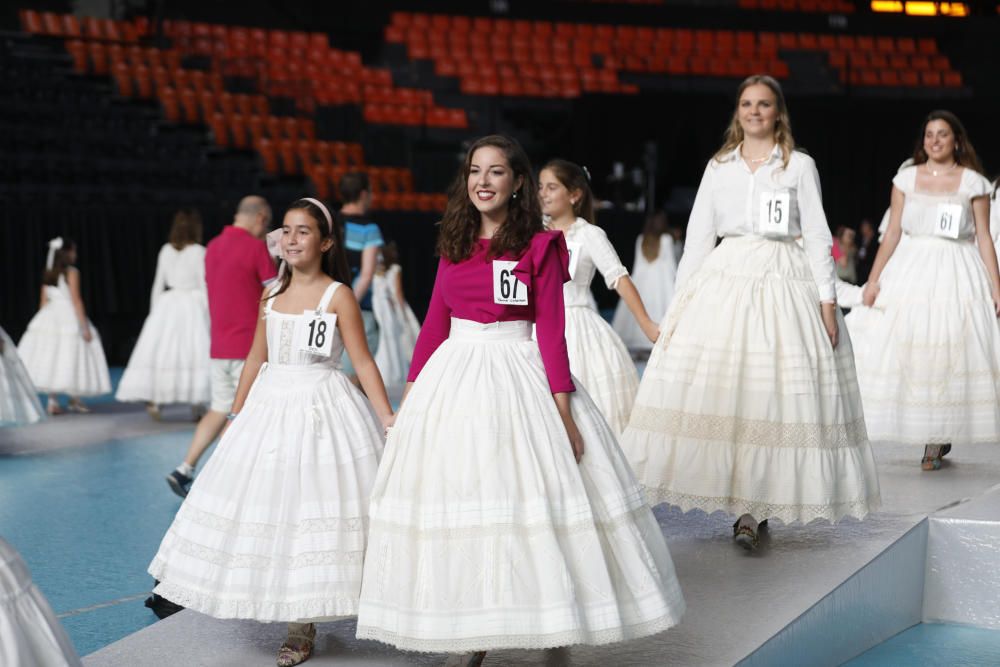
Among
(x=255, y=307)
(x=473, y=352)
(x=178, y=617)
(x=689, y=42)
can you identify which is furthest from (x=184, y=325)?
(x=689, y=42)

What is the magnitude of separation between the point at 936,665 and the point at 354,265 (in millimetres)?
3458

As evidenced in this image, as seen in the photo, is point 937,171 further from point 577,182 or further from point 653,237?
point 653,237

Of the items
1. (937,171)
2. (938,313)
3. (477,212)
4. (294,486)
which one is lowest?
(294,486)

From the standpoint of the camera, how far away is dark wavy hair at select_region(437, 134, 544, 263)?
3020 millimetres

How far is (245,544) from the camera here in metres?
3.16

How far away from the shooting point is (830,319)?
13.6 ft

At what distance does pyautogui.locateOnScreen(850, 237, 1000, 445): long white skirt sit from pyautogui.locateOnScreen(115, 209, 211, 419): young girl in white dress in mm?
4869

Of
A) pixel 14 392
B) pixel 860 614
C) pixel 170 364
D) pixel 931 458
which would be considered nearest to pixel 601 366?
pixel 860 614

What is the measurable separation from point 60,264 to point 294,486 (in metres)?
6.96

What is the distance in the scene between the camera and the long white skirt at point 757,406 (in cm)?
404

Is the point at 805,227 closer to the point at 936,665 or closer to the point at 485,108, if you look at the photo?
the point at 936,665

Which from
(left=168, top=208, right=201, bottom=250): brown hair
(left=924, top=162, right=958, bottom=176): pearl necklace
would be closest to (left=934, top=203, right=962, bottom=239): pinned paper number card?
(left=924, top=162, right=958, bottom=176): pearl necklace

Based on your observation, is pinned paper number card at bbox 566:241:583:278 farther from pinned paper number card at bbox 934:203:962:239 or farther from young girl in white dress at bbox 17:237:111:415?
young girl in white dress at bbox 17:237:111:415

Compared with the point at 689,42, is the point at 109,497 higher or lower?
lower
